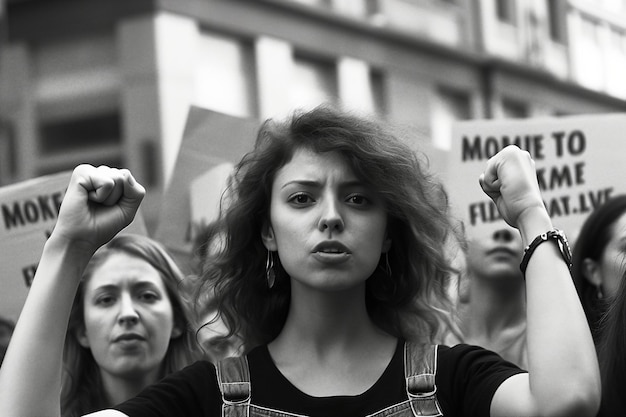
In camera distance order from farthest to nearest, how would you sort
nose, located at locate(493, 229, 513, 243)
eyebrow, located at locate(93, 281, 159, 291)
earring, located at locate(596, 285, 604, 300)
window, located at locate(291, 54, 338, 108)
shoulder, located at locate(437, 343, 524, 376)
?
window, located at locate(291, 54, 338, 108) → nose, located at locate(493, 229, 513, 243) → earring, located at locate(596, 285, 604, 300) → eyebrow, located at locate(93, 281, 159, 291) → shoulder, located at locate(437, 343, 524, 376)

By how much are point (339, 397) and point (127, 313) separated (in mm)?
1380

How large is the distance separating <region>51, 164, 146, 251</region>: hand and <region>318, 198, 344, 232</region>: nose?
350 millimetres

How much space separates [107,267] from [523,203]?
1.77 metres

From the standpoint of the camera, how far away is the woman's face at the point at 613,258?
4149 mm

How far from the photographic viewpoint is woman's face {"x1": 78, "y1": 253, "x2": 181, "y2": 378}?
4008mm

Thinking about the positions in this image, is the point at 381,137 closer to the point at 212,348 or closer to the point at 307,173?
the point at 307,173

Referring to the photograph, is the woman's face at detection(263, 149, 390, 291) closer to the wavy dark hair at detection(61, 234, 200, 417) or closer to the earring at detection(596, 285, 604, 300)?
the wavy dark hair at detection(61, 234, 200, 417)

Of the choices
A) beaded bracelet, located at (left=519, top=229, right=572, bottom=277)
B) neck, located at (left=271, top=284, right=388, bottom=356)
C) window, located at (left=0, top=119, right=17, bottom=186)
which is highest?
window, located at (left=0, top=119, right=17, bottom=186)

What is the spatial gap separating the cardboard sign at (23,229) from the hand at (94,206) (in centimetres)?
167

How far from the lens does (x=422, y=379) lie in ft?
8.96

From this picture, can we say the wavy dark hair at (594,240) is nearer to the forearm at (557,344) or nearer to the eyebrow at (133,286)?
the eyebrow at (133,286)

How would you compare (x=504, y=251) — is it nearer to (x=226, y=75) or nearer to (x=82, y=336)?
(x=82, y=336)

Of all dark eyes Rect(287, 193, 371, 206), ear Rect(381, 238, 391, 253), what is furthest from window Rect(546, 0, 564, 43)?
dark eyes Rect(287, 193, 371, 206)

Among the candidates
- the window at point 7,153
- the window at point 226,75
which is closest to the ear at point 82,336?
the window at point 226,75
